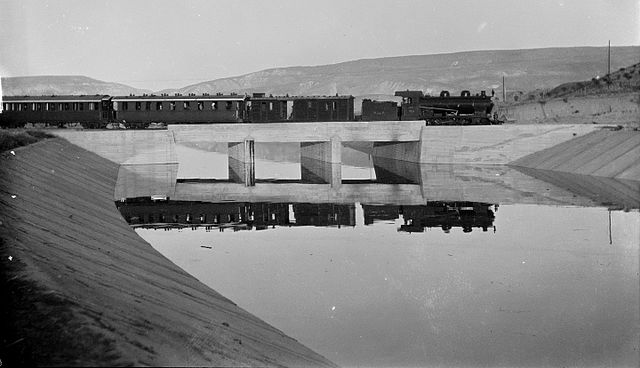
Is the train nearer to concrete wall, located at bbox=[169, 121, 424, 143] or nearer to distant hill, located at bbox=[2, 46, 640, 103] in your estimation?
concrete wall, located at bbox=[169, 121, 424, 143]

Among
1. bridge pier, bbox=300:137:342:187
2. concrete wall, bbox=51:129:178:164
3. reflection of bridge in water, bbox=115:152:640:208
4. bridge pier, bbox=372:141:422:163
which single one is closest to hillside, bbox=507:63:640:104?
bridge pier, bbox=372:141:422:163

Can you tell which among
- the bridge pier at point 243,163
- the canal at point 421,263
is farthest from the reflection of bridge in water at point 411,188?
the bridge pier at point 243,163

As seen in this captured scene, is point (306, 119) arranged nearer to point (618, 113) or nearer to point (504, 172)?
point (504, 172)

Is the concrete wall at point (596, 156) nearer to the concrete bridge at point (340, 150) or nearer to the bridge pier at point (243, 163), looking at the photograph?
the concrete bridge at point (340, 150)

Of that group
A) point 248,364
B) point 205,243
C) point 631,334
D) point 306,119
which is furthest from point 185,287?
point 306,119

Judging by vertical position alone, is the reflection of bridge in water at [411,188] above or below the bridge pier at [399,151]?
below

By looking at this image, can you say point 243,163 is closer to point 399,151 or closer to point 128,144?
point 128,144

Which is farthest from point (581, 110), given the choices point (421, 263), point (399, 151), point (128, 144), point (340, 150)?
point (421, 263)
